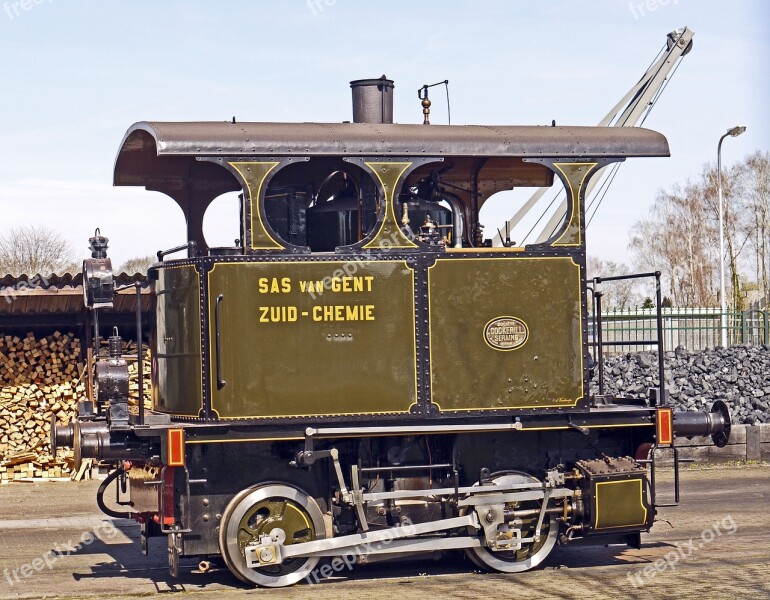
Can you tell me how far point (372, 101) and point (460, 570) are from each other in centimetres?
423

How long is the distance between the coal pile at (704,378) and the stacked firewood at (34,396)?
28.9ft

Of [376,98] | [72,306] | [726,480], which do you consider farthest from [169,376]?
[726,480]

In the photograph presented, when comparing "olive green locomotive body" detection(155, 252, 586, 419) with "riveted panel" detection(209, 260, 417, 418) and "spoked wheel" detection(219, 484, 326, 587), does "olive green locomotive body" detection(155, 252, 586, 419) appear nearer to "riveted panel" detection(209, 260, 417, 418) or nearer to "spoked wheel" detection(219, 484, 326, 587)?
"riveted panel" detection(209, 260, 417, 418)

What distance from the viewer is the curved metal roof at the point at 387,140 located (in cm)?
891

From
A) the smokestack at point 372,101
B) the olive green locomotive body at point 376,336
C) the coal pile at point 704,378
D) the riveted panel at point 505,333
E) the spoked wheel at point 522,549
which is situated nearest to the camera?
the olive green locomotive body at point 376,336

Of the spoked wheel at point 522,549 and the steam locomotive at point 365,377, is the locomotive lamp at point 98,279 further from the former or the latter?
the spoked wheel at point 522,549

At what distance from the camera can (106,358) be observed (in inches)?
378

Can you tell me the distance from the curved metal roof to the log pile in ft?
25.1

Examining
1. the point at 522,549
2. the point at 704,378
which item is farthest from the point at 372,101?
the point at 704,378

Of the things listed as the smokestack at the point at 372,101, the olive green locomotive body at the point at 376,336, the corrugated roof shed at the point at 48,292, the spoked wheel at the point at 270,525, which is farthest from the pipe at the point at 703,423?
the corrugated roof shed at the point at 48,292

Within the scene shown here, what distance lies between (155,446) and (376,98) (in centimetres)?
364

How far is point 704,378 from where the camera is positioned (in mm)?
19766

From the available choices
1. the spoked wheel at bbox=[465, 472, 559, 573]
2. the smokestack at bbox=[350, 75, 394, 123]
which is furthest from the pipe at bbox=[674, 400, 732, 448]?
the smokestack at bbox=[350, 75, 394, 123]

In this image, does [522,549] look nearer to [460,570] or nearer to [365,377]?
[460,570]
